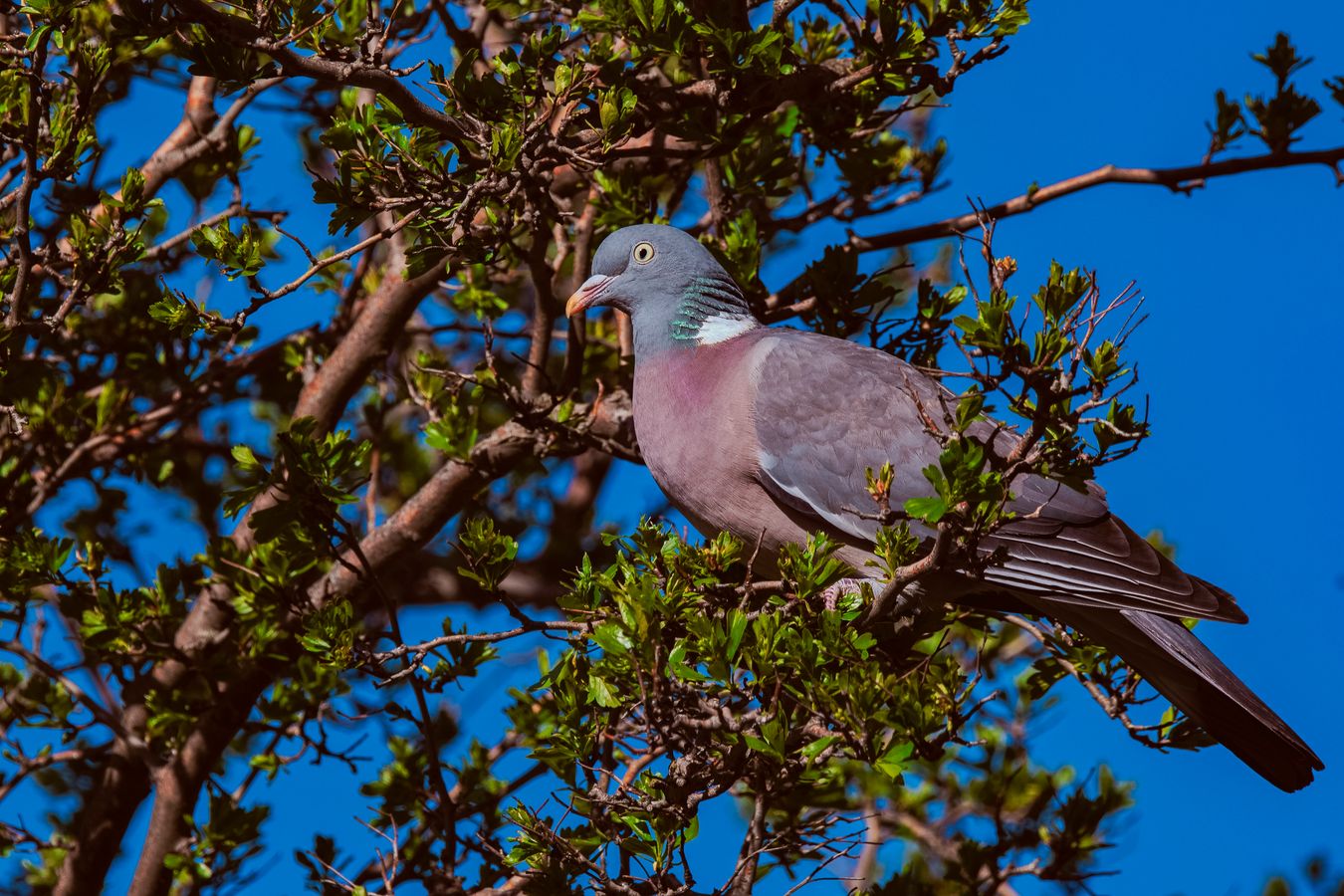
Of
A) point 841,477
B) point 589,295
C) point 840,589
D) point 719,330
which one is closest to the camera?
point 840,589

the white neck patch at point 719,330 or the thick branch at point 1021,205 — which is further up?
the thick branch at point 1021,205

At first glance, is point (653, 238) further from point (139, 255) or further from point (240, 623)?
point (240, 623)

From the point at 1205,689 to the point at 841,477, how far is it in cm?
128

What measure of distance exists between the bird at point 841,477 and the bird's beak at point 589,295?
105mm

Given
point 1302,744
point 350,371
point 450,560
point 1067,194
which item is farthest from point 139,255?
point 1302,744

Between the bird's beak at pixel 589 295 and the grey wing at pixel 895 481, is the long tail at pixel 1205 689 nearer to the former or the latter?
the grey wing at pixel 895 481

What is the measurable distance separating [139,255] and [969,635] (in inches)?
149

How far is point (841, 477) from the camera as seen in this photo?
164 inches

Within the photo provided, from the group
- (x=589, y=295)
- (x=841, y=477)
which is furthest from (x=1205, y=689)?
(x=589, y=295)

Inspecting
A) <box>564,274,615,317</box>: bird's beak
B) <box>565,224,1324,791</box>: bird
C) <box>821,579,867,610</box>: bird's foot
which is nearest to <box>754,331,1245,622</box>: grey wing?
<box>565,224,1324,791</box>: bird

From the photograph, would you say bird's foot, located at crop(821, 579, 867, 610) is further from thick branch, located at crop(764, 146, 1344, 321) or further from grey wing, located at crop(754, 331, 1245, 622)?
thick branch, located at crop(764, 146, 1344, 321)

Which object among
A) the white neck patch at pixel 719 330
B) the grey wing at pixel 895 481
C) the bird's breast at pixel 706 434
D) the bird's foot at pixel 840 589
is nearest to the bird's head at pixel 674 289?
the white neck patch at pixel 719 330

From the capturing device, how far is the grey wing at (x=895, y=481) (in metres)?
3.90

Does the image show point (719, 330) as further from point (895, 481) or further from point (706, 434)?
point (895, 481)
